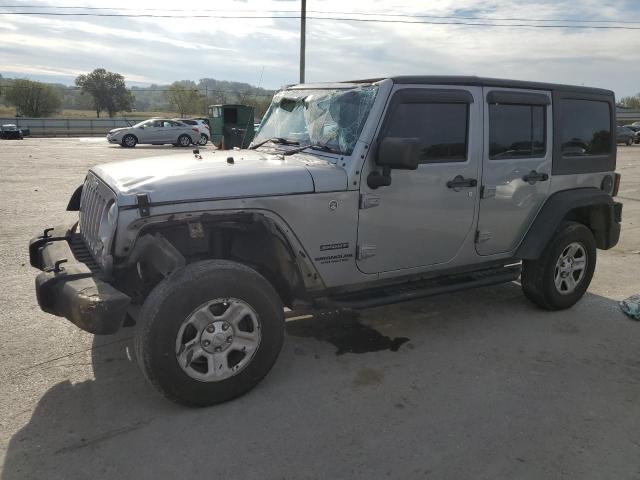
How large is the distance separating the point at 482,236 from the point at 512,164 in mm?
650

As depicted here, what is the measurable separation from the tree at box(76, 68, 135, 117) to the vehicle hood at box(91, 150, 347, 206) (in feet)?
232

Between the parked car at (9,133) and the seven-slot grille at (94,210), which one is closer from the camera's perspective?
the seven-slot grille at (94,210)

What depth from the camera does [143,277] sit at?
348 cm

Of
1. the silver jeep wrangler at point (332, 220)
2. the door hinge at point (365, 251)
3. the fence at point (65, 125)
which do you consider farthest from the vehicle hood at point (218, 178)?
the fence at point (65, 125)

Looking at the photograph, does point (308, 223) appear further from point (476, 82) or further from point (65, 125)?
point (65, 125)

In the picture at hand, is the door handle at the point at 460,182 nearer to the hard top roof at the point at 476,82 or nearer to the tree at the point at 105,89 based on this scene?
the hard top roof at the point at 476,82

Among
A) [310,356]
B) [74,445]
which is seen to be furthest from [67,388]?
[310,356]

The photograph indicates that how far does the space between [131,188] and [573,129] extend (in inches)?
154

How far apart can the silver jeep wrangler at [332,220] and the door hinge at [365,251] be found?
0.02 metres

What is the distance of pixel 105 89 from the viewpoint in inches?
2670

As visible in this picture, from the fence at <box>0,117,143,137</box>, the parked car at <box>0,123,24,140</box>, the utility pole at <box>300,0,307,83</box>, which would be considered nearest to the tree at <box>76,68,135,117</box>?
the fence at <box>0,117,143,137</box>

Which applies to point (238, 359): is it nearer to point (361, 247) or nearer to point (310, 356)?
point (310, 356)

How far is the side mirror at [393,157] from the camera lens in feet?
10.9

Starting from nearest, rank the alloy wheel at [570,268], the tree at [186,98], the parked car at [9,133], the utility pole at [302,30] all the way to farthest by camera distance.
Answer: the alloy wheel at [570,268] < the utility pole at [302,30] < the parked car at [9,133] < the tree at [186,98]
